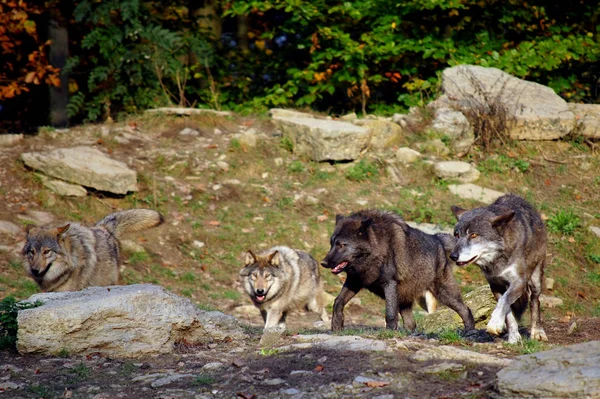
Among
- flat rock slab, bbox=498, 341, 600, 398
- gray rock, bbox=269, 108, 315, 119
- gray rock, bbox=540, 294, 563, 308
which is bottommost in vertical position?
gray rock, bbox=540, 294, 563, 308

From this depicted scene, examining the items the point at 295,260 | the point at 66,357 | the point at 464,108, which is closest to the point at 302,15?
the point at 464,108

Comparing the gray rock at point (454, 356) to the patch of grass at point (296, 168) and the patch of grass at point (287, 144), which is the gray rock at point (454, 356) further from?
the patch of grass at point (287, 144)

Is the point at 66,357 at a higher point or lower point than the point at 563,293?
higher

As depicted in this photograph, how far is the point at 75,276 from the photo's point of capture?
10289 mm

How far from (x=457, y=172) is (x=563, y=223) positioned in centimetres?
213

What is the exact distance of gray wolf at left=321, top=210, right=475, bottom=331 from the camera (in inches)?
320

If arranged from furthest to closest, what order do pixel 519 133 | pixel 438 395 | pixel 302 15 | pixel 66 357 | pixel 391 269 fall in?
pixel 302 15 → pixel 519 133 → pixel 391 269 → pixel 66 357 → pixel 438 395

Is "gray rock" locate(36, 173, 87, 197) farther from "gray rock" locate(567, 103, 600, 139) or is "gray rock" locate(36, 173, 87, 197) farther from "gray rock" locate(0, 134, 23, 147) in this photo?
"gray rock" locate(567, 103, 600, 139)

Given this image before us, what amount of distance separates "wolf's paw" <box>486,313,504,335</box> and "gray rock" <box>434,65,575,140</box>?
898 centimetres

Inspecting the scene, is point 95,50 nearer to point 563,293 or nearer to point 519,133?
point 519,133

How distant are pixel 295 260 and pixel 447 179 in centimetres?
452

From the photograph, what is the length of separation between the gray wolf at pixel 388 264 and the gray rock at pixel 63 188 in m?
6.28

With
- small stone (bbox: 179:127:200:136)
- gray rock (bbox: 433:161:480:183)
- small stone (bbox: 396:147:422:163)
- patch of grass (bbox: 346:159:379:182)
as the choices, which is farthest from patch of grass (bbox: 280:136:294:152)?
gray rock (bbox: 433:161:480:183)

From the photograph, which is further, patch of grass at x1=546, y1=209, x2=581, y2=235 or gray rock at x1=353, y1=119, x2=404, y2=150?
gray rock at x1=353, y1=119, x2=404, y2=150
